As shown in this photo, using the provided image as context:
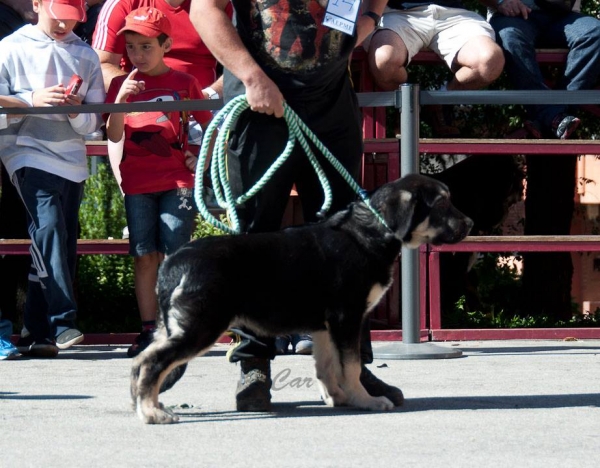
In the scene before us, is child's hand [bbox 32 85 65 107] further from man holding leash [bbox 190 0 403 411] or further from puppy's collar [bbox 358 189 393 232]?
puppy's collar [bbox 358 189 393 232]

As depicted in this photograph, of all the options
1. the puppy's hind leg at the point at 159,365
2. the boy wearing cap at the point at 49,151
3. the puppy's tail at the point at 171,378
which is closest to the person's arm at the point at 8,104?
the boy wearing cap at the point at 49,151

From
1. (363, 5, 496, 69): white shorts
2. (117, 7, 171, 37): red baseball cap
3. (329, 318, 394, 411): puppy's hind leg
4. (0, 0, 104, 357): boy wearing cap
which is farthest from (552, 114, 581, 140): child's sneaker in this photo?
(329, 318, 394, 411): puppy's hind leg

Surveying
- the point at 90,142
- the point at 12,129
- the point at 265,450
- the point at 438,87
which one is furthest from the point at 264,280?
the point at 438,87

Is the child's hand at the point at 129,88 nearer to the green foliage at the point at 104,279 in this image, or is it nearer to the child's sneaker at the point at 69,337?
the child's sneaker at the point at 69,337

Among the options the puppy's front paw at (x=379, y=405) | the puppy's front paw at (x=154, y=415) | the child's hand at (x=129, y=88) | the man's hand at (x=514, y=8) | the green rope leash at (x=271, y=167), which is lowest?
the puppy's front paw at (x=379, y=405)

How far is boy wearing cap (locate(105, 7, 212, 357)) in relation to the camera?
670 cm

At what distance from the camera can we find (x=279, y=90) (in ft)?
15.5

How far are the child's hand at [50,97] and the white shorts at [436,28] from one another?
2154 mm

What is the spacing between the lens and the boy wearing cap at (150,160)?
670 centimetres

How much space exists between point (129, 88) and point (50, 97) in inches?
17.8

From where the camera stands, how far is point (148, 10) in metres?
6.89

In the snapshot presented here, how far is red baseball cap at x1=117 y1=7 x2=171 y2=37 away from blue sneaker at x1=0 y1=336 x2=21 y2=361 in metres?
1.92

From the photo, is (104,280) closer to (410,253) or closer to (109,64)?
(109,64)

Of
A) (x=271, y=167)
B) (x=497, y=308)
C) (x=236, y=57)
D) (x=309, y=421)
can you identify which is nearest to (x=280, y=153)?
(x=271, y=167)
